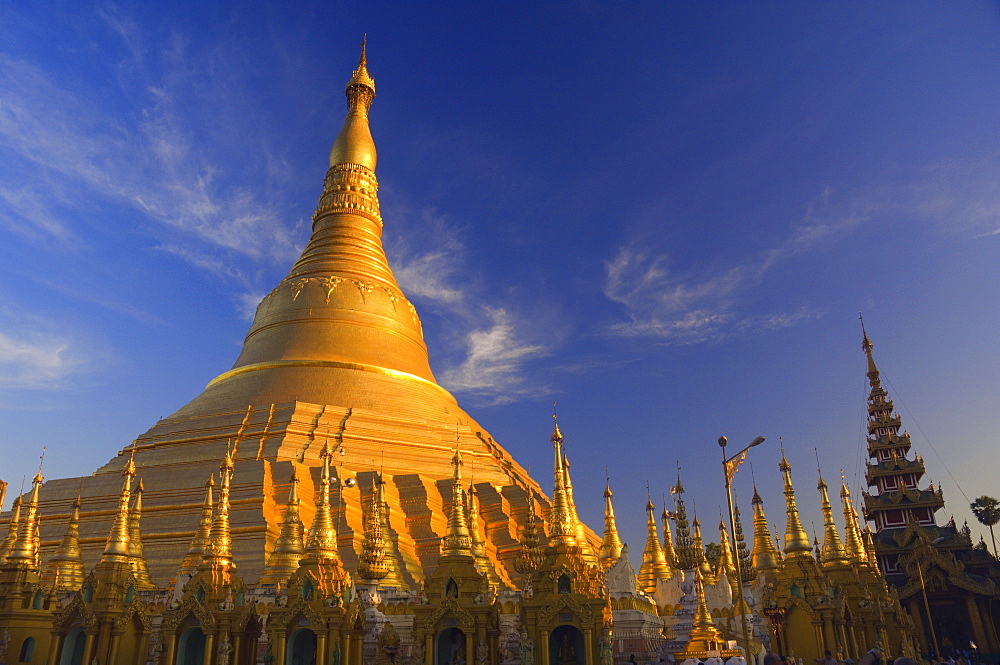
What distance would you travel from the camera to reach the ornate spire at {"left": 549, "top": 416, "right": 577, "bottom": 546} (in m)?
17.3

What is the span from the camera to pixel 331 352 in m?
36.6

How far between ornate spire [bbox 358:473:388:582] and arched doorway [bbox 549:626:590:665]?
700 cm

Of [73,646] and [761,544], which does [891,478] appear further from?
[73,646]

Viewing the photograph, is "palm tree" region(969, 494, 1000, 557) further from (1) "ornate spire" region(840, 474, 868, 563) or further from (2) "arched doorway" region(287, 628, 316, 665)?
(2) "arched doorway" region(287, 628, 316, 665)

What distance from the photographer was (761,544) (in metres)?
26.1

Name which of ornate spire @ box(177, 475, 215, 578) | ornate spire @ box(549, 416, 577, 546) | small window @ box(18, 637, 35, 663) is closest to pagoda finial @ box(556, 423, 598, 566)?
ornate spire @ box(549, 416, 577, 546)

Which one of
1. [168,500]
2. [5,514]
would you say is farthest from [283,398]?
[5,514]

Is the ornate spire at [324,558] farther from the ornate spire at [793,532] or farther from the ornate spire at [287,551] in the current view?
the ornate spire at [793,532]

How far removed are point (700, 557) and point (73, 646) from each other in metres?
22.1

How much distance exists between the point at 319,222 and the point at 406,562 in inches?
1030

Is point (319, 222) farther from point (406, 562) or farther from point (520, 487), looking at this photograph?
point (406, 562)

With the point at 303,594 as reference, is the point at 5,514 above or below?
above

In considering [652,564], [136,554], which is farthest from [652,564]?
[136,554]

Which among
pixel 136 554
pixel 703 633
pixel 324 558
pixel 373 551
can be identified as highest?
pixel 136 554
